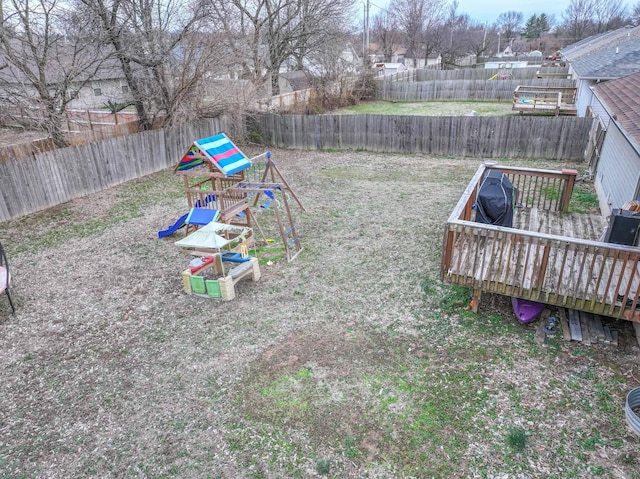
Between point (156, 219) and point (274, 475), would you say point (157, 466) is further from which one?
point (156, 219)

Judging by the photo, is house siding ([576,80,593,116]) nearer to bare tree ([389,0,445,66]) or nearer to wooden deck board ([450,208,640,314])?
wooden deck board ([450,208,640,314])

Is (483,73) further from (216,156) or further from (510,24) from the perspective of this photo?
(510,24)

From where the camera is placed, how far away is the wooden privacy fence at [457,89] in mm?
28922

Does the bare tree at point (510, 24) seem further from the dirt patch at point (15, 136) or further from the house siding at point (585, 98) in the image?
the dirt patch at point (15, 136)

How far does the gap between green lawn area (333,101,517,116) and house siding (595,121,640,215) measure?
14.4 metres

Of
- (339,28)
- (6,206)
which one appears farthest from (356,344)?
(339,28)

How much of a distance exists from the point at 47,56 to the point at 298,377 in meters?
12.3

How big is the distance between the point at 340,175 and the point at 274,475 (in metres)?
10.8

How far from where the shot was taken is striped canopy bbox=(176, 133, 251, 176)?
27.5 ft

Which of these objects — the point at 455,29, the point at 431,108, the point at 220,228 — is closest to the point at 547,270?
the point at 220,228

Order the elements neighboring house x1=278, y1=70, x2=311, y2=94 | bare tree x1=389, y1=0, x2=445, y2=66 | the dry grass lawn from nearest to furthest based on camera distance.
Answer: the dry grass lawn < neighboring house x1=278, y1=70, x2=311, y2=94 < bare tree x1=389, y1=0, x2=445, y2=66

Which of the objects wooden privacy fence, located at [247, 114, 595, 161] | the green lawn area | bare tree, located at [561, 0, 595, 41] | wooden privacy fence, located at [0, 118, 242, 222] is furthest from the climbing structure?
bare tree, located at [561, 0, 595, 41]

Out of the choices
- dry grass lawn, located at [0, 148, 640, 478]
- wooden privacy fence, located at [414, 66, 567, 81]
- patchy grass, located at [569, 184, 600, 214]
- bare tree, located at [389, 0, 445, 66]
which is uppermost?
bare tree, located at [389, 0, 445, 66]

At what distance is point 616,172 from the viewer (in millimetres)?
9008
